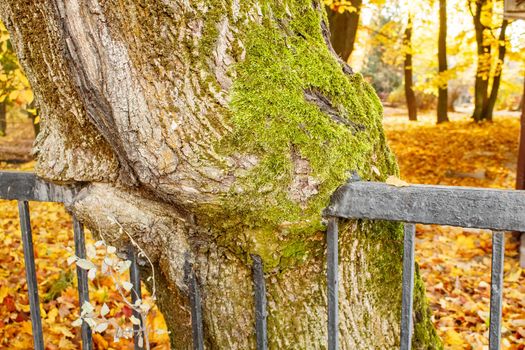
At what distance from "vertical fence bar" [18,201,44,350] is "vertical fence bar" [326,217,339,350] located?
1.17 m

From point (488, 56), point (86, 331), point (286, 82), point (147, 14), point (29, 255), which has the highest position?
point (488, 56)

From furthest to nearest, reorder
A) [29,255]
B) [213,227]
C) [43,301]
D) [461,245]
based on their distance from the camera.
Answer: [461,245] < [43,301] < [29,255] < [213,227]

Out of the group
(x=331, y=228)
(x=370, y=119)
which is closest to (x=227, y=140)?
(x=331, y=228)

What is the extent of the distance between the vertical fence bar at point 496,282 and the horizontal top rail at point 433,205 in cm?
6

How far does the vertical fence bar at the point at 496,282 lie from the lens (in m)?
1.18

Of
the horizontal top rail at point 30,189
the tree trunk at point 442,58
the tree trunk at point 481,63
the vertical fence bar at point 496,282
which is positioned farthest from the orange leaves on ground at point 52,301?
the tree trunk at point 442,58

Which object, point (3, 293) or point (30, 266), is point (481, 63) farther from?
point (30, 266)

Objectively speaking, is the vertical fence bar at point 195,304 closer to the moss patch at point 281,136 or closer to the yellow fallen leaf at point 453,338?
the moss patch at point 281,136

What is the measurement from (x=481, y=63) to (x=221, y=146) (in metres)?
14.7

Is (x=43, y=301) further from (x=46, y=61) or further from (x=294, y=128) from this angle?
(x=294, y=128)

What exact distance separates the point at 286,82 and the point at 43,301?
2.93 meters

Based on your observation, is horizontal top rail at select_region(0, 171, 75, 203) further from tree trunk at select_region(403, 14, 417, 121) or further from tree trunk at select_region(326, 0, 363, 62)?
tree trunk at select_region(403, 14, 417, 121)

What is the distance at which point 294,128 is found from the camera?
1365 millimetres

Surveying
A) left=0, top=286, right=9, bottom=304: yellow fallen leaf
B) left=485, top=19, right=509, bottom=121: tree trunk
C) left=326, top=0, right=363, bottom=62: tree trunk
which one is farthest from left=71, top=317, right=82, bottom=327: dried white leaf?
left=485, top=19, right=509, bottom=121: tree trunk
